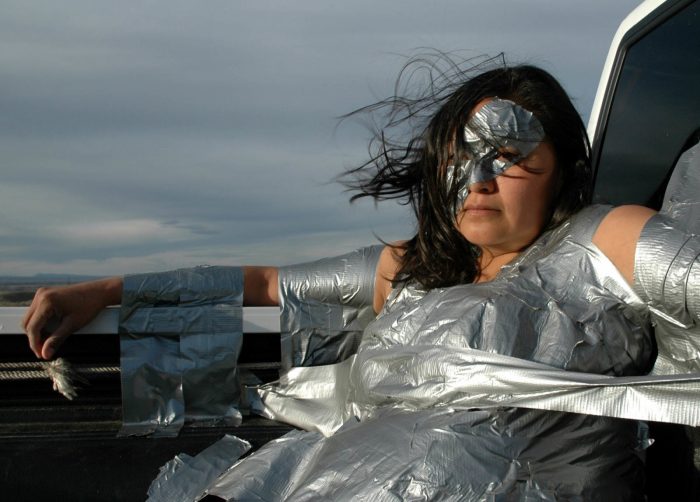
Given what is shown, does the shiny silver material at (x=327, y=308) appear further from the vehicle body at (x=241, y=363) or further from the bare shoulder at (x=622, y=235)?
the bare shoulder at (x=622, y=235)

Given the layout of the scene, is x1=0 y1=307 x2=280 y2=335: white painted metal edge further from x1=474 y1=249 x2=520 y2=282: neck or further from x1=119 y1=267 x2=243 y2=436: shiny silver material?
x1=474 y1=249 x2=520 y2=282: neck

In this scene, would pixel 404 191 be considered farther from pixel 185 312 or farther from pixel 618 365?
pixel 618 365

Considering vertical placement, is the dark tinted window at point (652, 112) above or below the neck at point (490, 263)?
above

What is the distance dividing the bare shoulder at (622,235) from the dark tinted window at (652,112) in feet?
2.46

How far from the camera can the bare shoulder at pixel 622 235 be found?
1.74m

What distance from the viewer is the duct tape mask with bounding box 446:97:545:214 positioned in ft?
6.53

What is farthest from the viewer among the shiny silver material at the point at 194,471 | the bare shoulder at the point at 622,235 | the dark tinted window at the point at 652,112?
the dark tinted window at the point at 652,112

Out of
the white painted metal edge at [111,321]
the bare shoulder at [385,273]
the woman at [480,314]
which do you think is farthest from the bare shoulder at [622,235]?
the white painted metal edge at [111,321]

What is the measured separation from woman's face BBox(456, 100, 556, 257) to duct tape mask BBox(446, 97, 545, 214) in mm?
12

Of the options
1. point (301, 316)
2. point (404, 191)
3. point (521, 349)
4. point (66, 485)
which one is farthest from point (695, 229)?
point (66, 485)

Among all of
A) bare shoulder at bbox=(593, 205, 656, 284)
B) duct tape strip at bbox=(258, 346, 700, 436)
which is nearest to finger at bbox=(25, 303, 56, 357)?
duct tape strip at bbox=(258, 346, 700, 436)

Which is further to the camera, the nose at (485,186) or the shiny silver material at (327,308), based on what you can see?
the shiny silver material at (327,308)

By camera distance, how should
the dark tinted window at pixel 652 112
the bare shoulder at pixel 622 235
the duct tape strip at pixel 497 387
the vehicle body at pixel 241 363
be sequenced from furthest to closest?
the dark tinted window at pixel 652 112 < the vehicle body at pixel 241 363 < the bare shoulder at pixel 622 235 < the duct tape strip at pixel 497 387

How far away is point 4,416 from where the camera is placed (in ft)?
7.45
